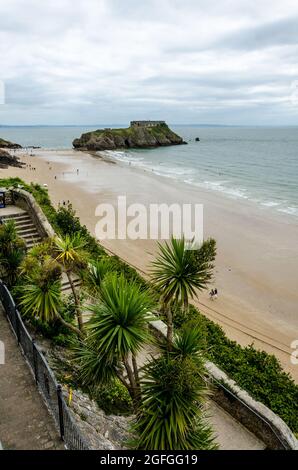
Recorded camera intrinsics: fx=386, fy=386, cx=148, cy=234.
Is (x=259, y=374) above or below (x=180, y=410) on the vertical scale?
below

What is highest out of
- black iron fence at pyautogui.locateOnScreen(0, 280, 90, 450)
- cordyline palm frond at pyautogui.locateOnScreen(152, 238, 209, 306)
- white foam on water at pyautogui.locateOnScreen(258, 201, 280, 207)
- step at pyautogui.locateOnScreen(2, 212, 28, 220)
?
cordyline palm frond at pyautogui.locateOnScreen(152, 238, 209, 306)

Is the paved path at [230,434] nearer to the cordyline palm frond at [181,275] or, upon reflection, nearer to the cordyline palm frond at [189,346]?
the cordyline palm frond at [189,346]

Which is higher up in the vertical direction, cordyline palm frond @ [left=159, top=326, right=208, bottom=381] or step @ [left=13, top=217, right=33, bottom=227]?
step @ [left=13, top=217, right=33, bottom=227]

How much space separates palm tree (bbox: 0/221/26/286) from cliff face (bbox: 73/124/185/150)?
4109 inches

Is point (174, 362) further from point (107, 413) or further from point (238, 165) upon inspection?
point (238, 165)

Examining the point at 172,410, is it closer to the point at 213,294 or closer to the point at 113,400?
the point at 113,400

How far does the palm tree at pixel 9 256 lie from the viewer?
1193 centimetres

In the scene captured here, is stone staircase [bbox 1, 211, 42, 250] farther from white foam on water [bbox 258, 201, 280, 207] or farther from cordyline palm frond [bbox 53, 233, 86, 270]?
white foam on water [bbox 258, 201, 280, 207]

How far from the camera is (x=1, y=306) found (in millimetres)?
11094

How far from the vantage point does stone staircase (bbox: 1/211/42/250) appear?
1664cm

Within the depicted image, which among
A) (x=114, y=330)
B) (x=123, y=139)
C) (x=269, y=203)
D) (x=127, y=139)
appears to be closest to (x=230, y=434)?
(x=114, y=330)

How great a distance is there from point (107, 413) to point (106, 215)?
26.3 meters

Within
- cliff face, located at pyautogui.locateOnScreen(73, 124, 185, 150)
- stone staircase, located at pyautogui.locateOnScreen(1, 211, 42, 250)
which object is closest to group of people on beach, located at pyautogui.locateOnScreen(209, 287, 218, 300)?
stone staircase, located at pyautogui.locateOnScreen(1, 211, 42, 250)
